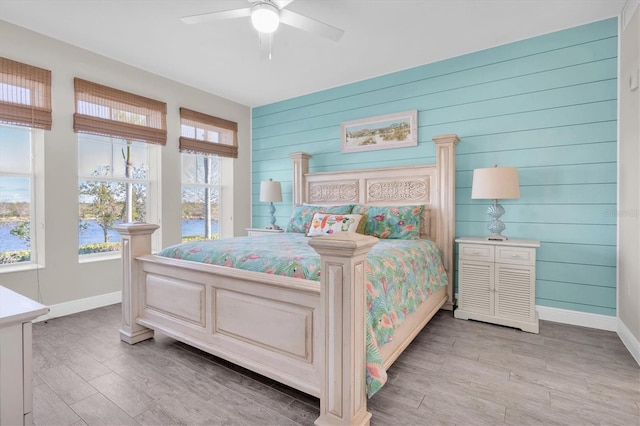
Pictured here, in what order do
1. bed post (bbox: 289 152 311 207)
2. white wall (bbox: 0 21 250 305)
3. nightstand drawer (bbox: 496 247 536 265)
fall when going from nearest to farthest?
nightstand drawer (bbox: 496 247 536 265) → white wall (bbox: 0 21 250 305) → bed post (bbox: 289 152 311 207)

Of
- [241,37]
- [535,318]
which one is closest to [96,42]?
[241,37]

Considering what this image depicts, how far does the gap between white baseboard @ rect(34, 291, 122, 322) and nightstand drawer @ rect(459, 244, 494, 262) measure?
3.84 metres

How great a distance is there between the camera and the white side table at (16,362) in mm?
885

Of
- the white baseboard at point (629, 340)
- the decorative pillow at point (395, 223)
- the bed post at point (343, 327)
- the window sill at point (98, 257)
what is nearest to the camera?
the bed post at point (343, 327)

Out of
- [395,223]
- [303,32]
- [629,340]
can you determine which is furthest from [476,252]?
[303,32]

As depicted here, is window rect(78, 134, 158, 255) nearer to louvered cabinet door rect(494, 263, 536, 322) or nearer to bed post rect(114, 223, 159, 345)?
bed post rect(114, 223, 159, 345)

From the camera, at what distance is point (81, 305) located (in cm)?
335

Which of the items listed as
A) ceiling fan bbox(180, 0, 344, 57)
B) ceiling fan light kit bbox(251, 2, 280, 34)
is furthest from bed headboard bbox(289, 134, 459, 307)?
ceiling fan light kit bbox(251, 2, 280, 34)

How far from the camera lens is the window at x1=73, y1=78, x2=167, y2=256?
11.3 ft

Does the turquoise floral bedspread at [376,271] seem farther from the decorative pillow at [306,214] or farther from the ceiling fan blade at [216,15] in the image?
the ceiling fan blade at [216,15]

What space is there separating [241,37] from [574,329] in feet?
13.6

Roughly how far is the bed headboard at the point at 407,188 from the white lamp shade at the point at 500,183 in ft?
1.48

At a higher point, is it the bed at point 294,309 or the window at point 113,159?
the window at point 113,159

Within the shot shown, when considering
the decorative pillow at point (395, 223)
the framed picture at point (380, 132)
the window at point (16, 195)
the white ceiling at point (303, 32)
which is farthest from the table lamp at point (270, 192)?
the window at point (16, 195)
